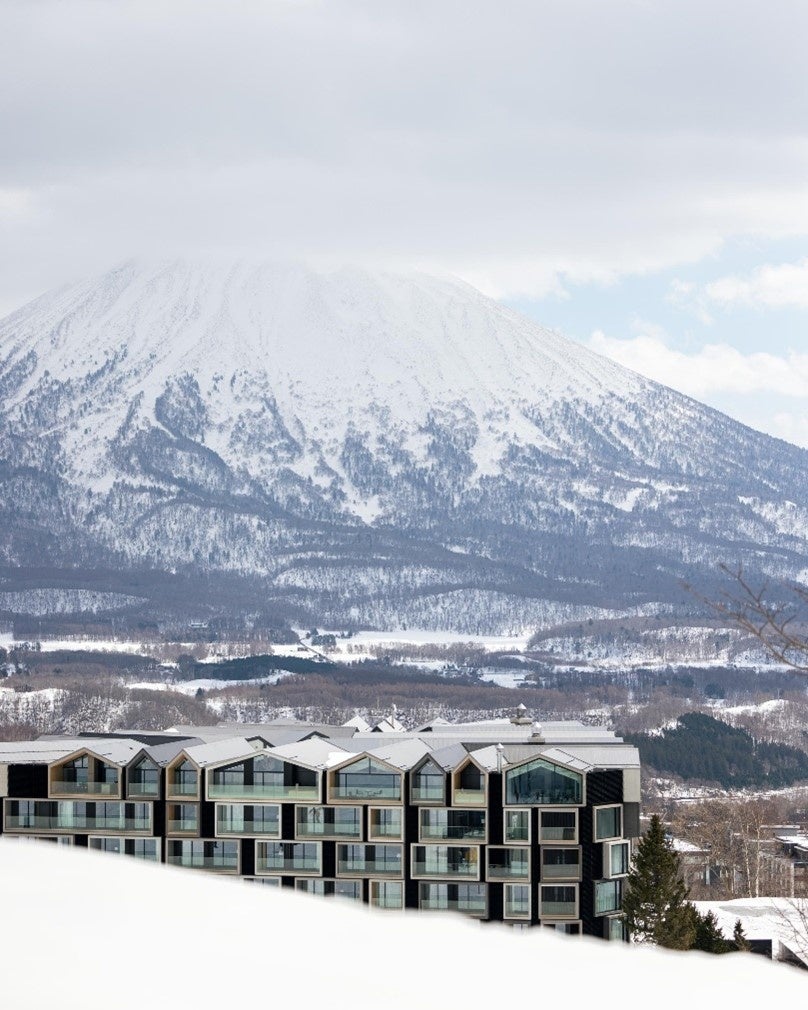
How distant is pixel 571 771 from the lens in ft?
132

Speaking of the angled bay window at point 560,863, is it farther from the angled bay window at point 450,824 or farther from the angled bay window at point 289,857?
the angled bay window at point 289,857

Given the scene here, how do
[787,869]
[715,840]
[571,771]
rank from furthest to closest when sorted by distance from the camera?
[787,869], [715,840], [571,771]

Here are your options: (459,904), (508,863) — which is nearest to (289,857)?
(459,904)

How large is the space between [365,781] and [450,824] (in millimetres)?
2154

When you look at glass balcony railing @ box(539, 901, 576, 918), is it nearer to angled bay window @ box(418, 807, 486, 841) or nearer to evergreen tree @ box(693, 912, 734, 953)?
angled bay window @ box(418, 807, 486, 841)

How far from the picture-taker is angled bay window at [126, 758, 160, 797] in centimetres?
4284

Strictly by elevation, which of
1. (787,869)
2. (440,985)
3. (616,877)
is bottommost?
(787,869)

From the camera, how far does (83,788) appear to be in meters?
43.3

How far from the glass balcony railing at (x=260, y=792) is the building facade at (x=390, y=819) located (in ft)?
0.11

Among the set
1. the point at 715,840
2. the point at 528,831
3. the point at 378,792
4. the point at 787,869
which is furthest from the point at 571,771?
the point at 787,869

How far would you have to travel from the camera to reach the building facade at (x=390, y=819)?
132 feet

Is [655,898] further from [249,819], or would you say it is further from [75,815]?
[75,815]

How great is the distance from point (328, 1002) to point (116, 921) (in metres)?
0.79

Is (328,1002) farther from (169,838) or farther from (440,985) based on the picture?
(169,838)
